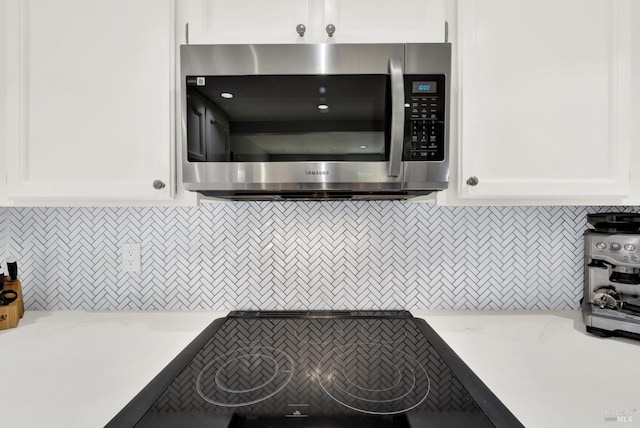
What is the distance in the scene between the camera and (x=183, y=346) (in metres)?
0.97

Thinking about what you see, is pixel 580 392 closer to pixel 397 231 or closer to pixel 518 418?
pixel 518 418

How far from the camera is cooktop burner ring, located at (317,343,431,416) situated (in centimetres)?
69

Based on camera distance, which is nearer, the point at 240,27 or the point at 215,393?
the point at 215,393

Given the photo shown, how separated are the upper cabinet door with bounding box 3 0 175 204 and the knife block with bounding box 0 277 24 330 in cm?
44

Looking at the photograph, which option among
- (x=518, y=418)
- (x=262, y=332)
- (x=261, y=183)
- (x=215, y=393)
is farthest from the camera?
(x=262, y=332)

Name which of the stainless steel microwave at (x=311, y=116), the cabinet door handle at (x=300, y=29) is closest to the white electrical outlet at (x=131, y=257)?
the stainless steel microwave at (x=311, y=116)

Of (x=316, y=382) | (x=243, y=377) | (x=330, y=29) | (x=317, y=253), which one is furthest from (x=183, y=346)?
(x=330, y=29)

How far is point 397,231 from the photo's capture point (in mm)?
1260

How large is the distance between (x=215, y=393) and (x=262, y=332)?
34 cm

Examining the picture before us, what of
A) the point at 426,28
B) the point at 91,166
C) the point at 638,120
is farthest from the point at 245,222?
the point at 638,120

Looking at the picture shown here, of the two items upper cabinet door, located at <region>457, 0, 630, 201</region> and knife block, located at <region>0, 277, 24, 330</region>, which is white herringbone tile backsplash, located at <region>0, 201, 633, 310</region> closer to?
knife block, located at <region>0, 277, 24, 330</region>

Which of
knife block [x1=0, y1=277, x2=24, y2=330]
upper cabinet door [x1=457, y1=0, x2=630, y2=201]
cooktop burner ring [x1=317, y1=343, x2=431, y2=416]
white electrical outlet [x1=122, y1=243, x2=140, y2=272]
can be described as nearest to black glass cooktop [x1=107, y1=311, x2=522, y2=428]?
cooktop burner ring [x1=317, y1=343, x2=431, y2=416]

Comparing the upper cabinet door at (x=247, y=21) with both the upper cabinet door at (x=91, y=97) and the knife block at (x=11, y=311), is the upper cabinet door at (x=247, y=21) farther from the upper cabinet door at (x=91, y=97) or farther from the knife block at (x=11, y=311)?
the knife block at (x=11, y=311)

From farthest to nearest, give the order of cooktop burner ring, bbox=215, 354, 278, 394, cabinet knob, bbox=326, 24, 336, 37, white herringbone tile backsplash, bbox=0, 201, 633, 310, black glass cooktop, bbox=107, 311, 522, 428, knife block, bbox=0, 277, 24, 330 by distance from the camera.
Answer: white herringbone tile backsplash, bbox=0, 201, 633, 310 → knife block, bbox=0, 277, 24, 330 → cabinet knob, bbox=326, 24, 336, 37 → cooktop burner ring, bbox=215, 354, 278, 394 → black glass cooktop, bbox=107, 311, 522, 428
